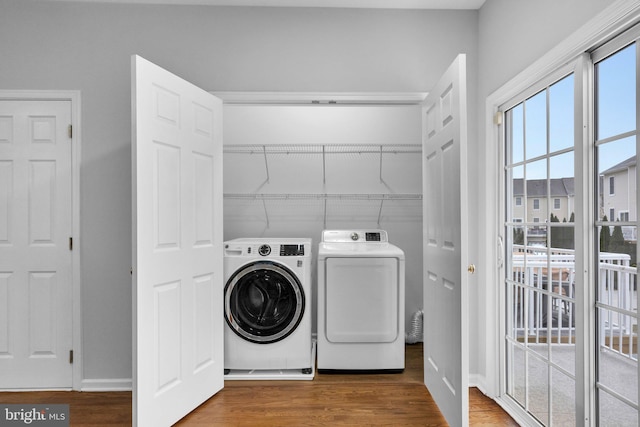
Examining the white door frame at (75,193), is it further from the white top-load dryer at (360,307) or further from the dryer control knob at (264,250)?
the white top-load dryer at (360,307)

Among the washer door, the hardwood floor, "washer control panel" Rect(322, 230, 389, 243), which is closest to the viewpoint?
the hardwood floor

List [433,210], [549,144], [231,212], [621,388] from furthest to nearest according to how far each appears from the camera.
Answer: [231,212]
[433,210]
[549,144]
[621,388]

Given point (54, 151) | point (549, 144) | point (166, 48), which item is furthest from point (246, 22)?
point (549, 144)

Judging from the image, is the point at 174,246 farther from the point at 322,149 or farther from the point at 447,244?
the point at 322,149

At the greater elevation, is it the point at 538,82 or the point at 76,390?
the point at 538,82

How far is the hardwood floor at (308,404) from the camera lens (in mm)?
2148

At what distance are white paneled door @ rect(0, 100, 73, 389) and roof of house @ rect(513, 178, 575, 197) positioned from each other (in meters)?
2.99

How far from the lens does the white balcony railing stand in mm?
1446

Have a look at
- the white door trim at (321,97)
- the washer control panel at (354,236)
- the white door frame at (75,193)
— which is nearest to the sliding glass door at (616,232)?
the white door trim at (321,97)

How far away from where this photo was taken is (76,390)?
100.0 inches

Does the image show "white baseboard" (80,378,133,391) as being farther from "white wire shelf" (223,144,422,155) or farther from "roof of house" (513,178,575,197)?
"roof of house" (513,178,575,197)

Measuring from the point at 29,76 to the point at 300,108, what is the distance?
217 cm

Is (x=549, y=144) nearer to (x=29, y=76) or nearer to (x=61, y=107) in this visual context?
(x=61, y=107)

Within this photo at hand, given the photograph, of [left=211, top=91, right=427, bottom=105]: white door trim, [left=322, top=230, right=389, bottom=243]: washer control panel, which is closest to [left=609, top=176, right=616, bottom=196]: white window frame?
[left=211, top=91, right=427, bottom=105]: white door trim
